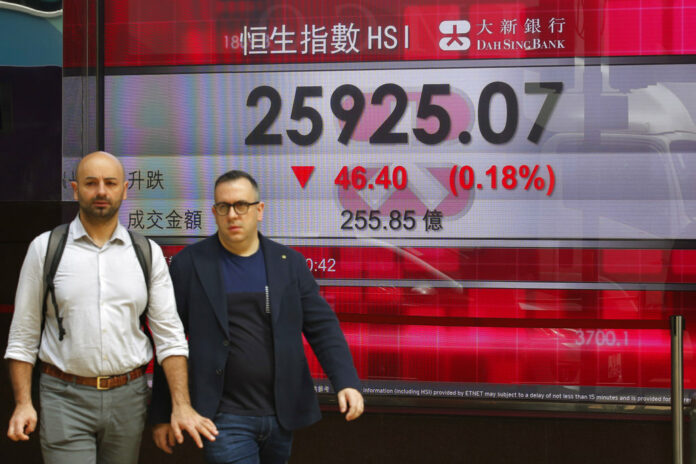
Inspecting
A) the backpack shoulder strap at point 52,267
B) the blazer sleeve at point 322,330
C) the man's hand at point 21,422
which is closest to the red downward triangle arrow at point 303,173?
the blazer sleeve at point 322,330

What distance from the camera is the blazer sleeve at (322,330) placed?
10.8 ft

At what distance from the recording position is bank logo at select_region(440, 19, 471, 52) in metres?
4.78

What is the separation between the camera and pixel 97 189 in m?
3.15

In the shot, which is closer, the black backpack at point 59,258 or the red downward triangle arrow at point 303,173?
the black backpack at point 59,258

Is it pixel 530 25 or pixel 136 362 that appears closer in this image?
pixel 136 362

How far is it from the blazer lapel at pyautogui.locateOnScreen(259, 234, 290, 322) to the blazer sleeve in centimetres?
7

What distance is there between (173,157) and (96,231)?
6.18 ft

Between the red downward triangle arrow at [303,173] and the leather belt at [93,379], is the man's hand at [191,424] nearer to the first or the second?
the leather belt at [93,379]

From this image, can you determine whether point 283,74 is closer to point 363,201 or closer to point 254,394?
point 363,201

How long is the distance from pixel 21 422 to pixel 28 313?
0.40 meters

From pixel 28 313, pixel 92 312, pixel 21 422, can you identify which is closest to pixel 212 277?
pixel 92 312

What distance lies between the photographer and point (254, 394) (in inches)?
123

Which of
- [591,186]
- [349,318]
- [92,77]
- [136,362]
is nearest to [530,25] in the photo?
[591,186]

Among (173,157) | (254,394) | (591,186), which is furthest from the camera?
(173,157)
